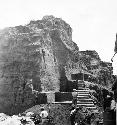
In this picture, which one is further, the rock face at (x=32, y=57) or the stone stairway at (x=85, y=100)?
the rock face at (x=32, y=57)

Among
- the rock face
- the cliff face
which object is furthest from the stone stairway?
the cliff face

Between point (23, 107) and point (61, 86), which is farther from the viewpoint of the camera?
point (61, 86)

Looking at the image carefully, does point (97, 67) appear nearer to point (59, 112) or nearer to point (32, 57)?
point (32, 57)

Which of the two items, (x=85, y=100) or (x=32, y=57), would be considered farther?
(x=32, y=57)

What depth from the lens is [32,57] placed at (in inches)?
Answer: 1658

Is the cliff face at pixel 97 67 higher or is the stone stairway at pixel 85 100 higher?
the cliff face at pixel 97 67

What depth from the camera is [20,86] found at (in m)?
41.2

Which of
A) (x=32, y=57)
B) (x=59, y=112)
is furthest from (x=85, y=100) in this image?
(x=32, y=57)

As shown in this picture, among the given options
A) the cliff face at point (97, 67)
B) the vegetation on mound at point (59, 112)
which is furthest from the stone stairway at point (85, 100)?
the cliff face at point (97, 67)

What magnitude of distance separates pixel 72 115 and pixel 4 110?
29.6 m

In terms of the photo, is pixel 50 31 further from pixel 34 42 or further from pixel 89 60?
pixel 89 60

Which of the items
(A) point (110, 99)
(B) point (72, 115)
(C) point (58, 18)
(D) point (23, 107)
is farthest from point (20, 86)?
(A) point (110, 99)

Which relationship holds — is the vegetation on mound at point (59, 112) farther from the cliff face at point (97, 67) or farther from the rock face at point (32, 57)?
the cliff face at point (97, 67)

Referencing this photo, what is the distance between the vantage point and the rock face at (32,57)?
4100 centimetres
